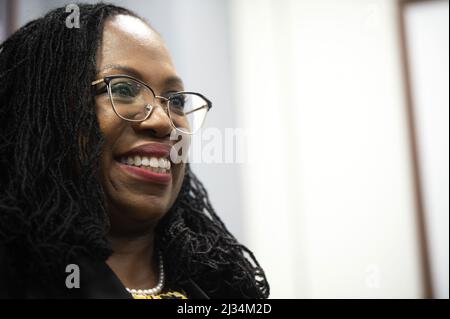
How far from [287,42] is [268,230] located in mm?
477

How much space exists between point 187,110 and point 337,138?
1.90 ft

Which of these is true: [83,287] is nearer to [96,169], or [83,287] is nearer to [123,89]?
[96,169]

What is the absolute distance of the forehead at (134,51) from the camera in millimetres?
717

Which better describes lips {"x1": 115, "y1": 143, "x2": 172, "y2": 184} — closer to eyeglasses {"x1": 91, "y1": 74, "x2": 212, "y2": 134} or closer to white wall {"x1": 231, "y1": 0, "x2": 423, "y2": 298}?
eyeglasses {"x1": 91, "y1": 74, "x2": 212, "y2": 134}

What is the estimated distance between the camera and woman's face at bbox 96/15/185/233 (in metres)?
0.69

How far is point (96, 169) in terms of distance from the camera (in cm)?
67

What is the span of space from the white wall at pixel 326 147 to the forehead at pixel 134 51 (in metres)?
0.49

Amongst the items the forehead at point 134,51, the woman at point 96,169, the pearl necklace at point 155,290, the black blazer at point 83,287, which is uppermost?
the forehead at point 134,51

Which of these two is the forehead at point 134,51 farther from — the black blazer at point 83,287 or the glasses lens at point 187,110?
the black blazer at point 83,287

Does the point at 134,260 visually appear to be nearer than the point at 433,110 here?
Yes

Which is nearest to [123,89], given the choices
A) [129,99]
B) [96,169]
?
[129,99]

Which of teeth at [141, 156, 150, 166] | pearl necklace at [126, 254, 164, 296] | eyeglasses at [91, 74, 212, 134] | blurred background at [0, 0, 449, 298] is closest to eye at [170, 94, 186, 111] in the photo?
eyeglasses at [91, 74, 212, 134]

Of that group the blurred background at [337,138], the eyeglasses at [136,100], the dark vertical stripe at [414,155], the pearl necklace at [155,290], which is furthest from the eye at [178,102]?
the dark vertical stripe at [414,155]

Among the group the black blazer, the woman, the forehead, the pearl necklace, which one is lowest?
the pearl necklace
